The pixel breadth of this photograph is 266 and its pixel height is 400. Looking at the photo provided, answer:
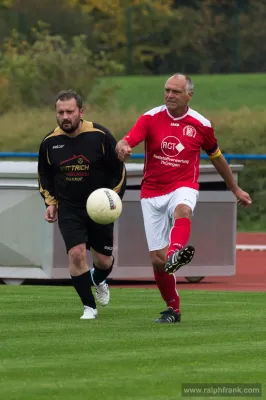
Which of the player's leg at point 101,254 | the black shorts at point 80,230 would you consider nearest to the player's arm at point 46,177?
the black shorts at point 80,230

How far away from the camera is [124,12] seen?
61219mm

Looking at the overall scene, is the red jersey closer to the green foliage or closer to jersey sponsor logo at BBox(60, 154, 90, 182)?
jersey sponsor logo at BBox(60, 154, 90, 182)

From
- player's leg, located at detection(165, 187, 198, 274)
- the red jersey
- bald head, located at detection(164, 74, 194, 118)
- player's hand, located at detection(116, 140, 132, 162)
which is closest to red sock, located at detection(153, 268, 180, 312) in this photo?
player's leg, located at detection(165, 187, 198, 274)

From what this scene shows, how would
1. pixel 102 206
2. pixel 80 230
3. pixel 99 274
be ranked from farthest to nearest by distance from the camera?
pixel 99 274 → pixel 80 230 → pixel 102 206

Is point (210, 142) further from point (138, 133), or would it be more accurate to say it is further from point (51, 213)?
point (51, 213)

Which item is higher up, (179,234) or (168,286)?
(179,234)

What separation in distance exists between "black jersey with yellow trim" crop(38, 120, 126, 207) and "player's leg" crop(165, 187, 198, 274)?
0.80 metres

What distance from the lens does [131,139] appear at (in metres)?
10.7

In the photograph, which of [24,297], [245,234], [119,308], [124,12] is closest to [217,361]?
[119,308]

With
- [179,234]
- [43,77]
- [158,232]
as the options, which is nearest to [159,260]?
[158,232]

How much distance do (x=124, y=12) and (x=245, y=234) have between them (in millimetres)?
36521

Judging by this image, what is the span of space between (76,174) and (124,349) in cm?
255

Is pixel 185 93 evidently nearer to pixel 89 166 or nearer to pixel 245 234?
pixel 89 166

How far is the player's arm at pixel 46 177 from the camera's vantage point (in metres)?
11.4
